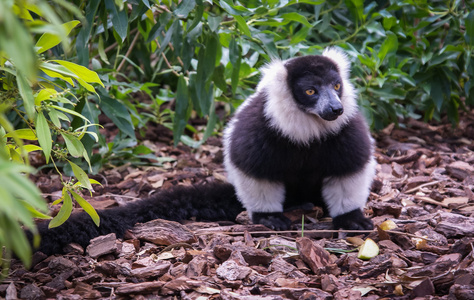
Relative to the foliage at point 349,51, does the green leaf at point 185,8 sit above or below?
above

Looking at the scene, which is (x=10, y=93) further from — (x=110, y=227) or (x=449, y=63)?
(x=449, y=63)

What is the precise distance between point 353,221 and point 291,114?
3.58ft

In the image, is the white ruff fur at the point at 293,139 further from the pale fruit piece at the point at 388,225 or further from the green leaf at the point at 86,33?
the green leaf at the point at 86,33

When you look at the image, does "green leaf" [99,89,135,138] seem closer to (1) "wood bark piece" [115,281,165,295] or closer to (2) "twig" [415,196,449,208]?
(1) "wood bark piece" [115,281,165,295]

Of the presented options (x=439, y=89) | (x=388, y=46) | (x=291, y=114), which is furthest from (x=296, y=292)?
(x=439, y=89)

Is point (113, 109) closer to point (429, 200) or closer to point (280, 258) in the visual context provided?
point (280, 258)

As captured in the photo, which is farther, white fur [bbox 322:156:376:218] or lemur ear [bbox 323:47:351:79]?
lemur ear [bbox 323:47:351:79]

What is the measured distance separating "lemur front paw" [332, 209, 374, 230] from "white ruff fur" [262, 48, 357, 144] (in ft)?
2.46

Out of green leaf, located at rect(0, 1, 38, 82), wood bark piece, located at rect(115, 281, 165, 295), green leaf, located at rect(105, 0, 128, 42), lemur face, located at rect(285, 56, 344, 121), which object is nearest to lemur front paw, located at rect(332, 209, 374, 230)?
lemur face, located at rect(285, 56, 344, 121)

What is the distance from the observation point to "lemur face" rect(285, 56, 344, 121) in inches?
174

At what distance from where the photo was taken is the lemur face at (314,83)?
4.41 metres

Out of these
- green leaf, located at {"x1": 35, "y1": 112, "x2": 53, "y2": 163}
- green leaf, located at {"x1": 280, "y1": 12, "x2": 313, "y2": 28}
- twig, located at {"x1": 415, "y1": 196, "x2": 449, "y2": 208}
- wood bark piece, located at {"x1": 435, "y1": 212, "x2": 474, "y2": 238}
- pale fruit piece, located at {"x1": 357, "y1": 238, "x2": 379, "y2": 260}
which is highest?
green leaf, located at {"x1": 280, "y1": 12, "x2": 313, "y2": 28}

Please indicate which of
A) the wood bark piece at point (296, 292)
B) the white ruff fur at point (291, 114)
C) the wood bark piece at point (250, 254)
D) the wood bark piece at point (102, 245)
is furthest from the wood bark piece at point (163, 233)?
the white ruff fur at point (291, 114)

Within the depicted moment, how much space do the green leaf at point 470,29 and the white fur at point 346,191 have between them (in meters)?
2.55
